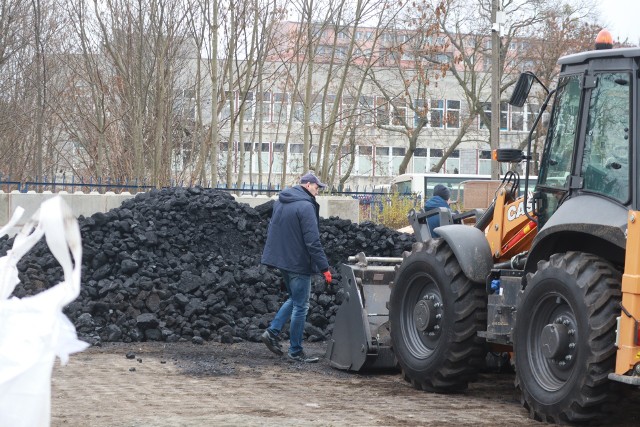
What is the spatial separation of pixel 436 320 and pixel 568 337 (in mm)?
1952

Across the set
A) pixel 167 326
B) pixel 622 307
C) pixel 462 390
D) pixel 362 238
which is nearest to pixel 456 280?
pixel 462 390

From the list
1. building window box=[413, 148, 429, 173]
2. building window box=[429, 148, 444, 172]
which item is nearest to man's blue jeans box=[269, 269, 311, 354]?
building window box=[413, 148, 429, 173]

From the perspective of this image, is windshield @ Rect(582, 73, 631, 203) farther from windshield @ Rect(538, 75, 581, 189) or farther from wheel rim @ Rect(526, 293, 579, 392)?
wheel rim @ Rect(526, 293, 579, 392)

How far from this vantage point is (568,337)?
7137 mm

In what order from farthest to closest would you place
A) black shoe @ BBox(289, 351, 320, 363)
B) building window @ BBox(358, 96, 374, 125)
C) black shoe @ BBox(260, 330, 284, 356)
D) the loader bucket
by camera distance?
building window @ BBox(358, 96, 374, 125)
black shoe @ BBox(260, 330, 284, 356)
black shoe @ BBox(289, 351, 320, 363)
the loader bucket

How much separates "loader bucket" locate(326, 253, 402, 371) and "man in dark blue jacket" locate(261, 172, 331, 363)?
1.42 ft

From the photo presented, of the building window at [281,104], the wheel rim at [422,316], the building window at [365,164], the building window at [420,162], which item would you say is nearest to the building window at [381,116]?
the building window at [281,104]

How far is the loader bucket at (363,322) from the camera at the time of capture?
9805 millimetres

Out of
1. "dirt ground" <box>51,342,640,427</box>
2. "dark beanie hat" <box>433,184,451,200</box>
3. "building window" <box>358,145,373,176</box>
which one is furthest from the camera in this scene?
"building window" <box>358,145,373,176</box>

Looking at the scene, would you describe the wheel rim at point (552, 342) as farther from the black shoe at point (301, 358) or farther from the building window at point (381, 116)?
the building window at point (381, 116)

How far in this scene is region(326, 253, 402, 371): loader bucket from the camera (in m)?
9.80

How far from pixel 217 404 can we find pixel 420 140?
176 feet

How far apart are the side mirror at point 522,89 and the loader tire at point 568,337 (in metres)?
1.21

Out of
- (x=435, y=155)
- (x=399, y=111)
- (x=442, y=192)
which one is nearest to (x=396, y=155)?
(x=435, y=155)
